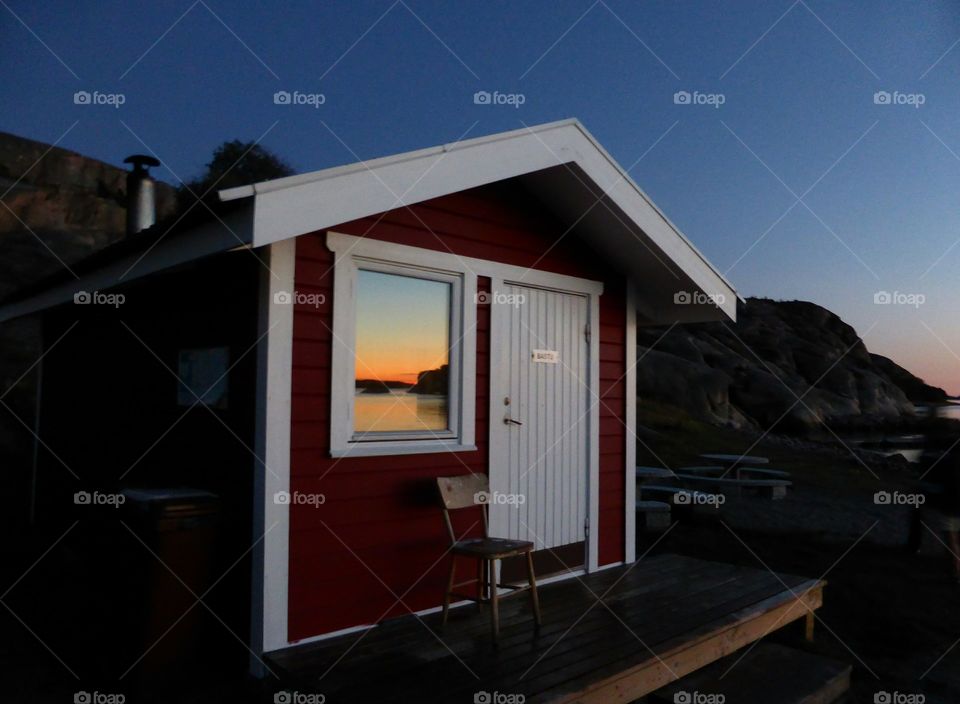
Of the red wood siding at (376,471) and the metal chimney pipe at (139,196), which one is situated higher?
the metal chimney pipe at (139,196)

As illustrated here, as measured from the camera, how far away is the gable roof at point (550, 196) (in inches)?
152

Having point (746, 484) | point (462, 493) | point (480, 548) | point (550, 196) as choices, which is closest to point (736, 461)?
point (746, 484)

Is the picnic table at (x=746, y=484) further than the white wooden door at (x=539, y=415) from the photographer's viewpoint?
Yes

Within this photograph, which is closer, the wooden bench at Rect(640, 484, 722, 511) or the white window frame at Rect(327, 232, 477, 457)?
the white window frame at Rect(327, 232, 477, 457)

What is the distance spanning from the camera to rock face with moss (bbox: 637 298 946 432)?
24.3 meters

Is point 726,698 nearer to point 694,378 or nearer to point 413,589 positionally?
point 413,589

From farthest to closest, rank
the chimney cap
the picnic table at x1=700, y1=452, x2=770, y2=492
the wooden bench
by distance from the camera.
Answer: the picnic table at x1=700, y1=452, x2=770, y2=492 → the wooden bench → the chimney cap

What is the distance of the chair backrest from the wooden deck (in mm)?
676

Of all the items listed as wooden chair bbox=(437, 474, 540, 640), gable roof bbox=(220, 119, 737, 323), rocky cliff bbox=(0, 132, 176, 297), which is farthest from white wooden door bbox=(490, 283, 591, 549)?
rocky cliff bbox=(0, 132, 176, 297)

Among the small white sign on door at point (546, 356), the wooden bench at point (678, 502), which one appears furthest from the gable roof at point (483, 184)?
the wooden bench at point (678, 502)

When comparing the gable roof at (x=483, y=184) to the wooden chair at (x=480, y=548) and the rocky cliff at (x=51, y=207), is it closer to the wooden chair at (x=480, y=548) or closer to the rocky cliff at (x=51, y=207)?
the wooden chair at (x=480, y=548)

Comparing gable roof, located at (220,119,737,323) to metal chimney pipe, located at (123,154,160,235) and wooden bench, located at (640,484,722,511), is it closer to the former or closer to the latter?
wooden bench, located at (640,484,722,511)

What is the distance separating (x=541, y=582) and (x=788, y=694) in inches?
73.3

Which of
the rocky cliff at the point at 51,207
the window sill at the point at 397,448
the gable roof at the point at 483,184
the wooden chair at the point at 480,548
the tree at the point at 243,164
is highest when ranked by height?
the tree at the point at 243,164
